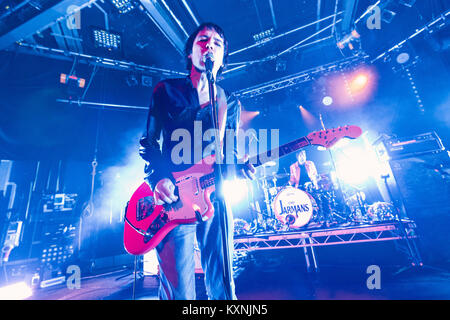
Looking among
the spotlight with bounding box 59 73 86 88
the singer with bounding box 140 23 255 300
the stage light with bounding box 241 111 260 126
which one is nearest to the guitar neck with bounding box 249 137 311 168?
the singer with bounding box 140 23 255 300

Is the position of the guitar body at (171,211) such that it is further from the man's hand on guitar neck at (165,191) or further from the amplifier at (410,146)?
the amplifier at (410,146)

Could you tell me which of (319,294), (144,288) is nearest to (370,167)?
(319,294)

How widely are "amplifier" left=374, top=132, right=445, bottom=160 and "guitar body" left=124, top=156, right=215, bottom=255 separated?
4944 mm

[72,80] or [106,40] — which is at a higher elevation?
[106,40]

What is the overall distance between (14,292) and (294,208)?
22.3 ft

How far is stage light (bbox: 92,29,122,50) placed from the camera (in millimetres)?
5469

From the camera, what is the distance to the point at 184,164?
1.83 meters

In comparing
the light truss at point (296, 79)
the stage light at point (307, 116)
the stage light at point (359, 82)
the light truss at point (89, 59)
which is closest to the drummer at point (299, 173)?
the stage light at point (307, 116)

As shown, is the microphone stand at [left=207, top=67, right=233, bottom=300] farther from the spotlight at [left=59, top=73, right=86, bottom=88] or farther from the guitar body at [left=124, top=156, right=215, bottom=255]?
the spotlight at [left=59, top=73, right=86, bottom=88]

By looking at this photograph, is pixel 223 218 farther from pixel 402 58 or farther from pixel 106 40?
pixel 402 58

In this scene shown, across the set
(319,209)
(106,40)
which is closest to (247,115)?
(319,209)

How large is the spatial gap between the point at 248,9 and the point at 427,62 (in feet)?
19.4

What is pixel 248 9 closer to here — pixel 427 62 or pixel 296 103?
pixel 296 103

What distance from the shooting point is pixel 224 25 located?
6.69 metres
